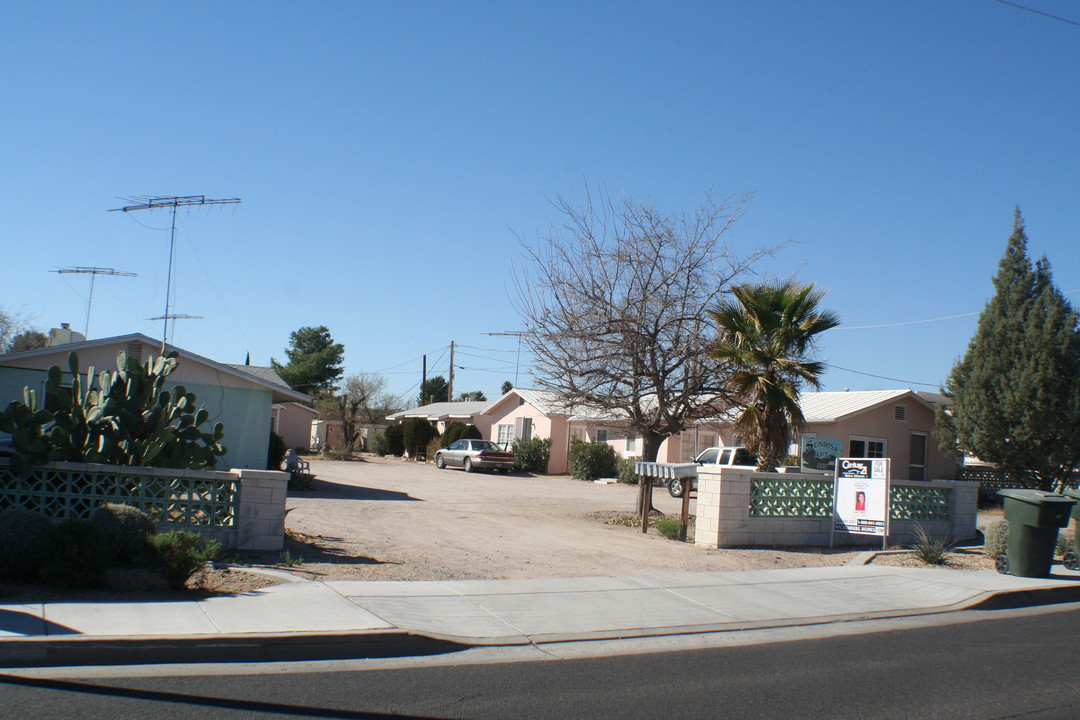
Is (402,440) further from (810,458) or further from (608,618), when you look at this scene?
(608,618)

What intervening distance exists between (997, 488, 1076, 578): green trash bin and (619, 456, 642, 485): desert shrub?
66.7ft

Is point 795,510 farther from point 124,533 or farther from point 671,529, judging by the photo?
point 124,533

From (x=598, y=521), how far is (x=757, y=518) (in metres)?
4.73

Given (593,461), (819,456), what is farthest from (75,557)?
(593,461)

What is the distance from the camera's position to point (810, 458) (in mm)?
16625

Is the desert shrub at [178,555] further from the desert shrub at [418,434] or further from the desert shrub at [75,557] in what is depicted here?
the desert shrub at [418,434]

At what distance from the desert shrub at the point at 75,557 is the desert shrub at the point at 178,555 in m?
0.55

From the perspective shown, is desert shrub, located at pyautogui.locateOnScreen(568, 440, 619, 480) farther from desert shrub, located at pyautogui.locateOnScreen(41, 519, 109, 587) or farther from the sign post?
desert shrub, located at pyautogui.locateOnScreen(41, 519, 109, 587)

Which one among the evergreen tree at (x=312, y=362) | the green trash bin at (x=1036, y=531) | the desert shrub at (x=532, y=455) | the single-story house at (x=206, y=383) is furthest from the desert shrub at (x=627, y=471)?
the evergreen tree at (x=312, y=362)

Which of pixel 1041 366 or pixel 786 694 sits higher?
pixel 1041 366

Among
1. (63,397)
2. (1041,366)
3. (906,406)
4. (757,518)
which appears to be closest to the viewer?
(63,397)

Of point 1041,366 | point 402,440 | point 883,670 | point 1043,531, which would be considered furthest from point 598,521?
point 402,440

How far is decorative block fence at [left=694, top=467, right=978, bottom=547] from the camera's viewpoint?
14.6 meters

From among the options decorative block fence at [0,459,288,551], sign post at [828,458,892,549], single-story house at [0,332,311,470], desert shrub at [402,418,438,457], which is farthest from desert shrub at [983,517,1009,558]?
desert shrub at [402,418,438,457]
